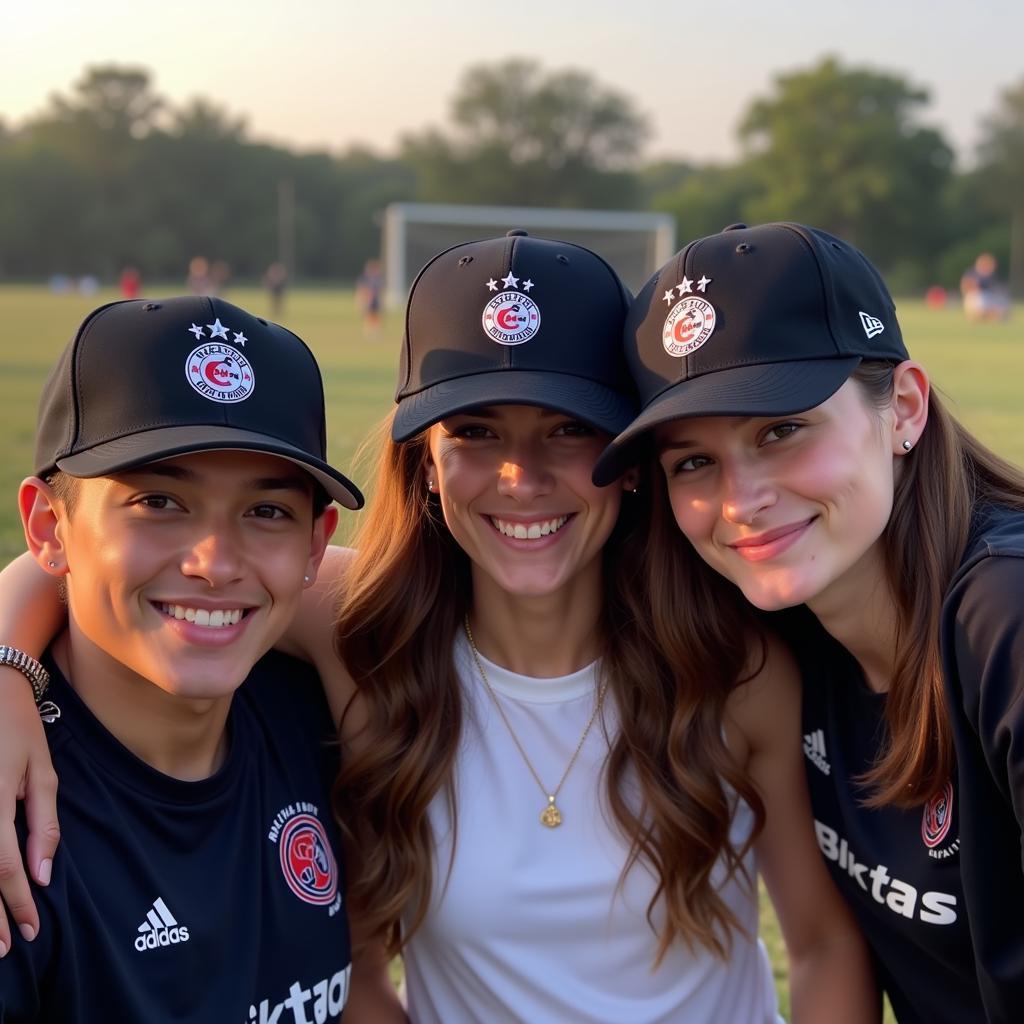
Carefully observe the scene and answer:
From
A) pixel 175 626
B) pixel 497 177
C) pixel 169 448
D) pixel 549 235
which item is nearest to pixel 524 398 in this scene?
pixel 169 448

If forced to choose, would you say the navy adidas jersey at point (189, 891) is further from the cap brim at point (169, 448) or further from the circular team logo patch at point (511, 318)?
the circular team logo patch at point (511, 318)

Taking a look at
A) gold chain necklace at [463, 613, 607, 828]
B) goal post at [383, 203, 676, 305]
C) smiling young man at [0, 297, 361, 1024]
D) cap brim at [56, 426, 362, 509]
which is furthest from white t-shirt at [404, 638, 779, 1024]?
goal post at [383, 203, 676, 305]

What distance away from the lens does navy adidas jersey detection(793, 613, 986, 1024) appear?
2416 mm

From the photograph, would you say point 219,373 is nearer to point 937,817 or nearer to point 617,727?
point 617,727

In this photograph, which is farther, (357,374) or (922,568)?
(357,374)

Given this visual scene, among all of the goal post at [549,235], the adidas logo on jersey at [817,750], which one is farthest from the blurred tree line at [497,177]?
the adidas logo on jersey at [817,750]

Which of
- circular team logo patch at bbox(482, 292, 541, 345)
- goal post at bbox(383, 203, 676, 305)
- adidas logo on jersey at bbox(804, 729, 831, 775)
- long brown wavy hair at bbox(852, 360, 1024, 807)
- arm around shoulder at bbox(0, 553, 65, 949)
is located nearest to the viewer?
arm around shoulder at bbox(0, 553, 65, 949)

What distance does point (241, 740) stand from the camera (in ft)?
8.34

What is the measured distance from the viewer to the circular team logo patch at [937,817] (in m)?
2.40

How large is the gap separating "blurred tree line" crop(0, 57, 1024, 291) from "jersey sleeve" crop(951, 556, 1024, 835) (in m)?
71.9

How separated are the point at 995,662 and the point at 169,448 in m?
1.48

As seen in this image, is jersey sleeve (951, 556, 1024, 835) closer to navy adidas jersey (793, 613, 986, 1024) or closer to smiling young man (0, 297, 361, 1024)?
navy adidas jersey (793, 613, 986, 1024)

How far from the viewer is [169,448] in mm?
2174

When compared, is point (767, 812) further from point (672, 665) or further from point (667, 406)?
point (667, 406)
